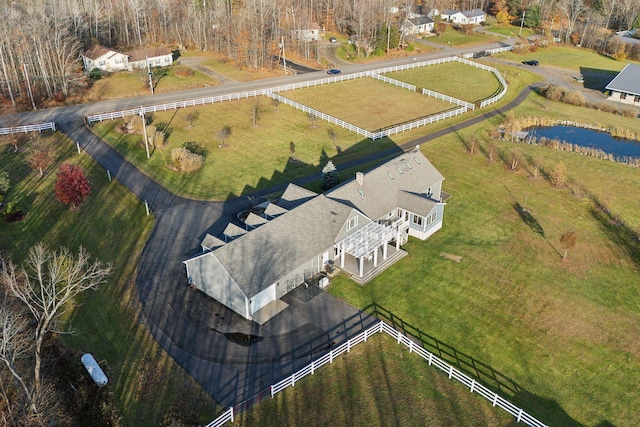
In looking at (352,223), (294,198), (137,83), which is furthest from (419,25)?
(352,223)

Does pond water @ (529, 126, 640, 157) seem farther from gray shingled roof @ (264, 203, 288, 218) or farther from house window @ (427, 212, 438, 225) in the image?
gray shingled roof @ (264, 203, 288, 218)

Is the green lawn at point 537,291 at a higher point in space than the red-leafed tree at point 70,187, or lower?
lower

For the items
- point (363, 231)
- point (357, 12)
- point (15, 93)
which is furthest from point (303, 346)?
point (357, 12)

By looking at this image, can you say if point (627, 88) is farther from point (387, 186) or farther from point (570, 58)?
point (387, 186)

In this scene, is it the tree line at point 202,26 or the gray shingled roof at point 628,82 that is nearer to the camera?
the tree line at point 202,26

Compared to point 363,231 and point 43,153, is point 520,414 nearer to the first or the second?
point 363,231

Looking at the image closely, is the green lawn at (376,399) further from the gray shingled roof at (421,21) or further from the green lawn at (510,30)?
the green lawn at (510,30)

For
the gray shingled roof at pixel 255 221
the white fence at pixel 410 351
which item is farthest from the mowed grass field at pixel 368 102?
the white fence at pixel 410 351
